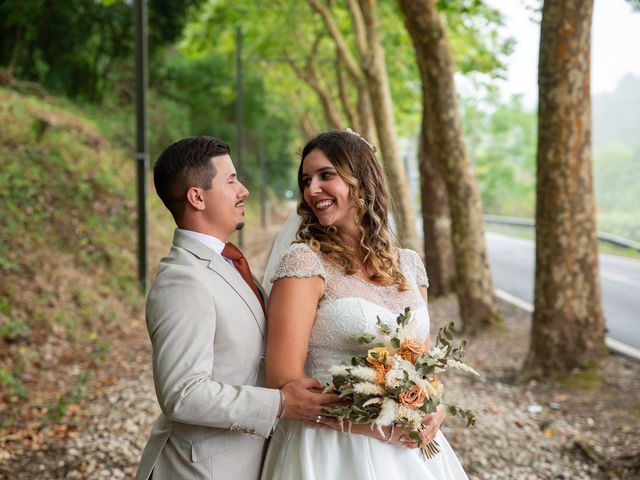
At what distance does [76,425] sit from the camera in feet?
21.7

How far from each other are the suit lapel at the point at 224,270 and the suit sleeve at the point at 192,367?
0.44 ft

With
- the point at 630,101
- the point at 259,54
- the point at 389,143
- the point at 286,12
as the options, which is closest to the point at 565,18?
the point at 389,143

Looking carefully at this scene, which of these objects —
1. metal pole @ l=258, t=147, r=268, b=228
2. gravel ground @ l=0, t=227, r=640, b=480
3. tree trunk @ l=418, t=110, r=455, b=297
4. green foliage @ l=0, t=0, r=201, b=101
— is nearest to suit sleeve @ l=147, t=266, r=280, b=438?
gravel ground @ l=0, t=227, r=640, b=480

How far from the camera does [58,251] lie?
481 inches

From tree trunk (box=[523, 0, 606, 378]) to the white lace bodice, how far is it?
5.37 m

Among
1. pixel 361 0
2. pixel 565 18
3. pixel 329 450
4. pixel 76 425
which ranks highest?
pixel 361 0

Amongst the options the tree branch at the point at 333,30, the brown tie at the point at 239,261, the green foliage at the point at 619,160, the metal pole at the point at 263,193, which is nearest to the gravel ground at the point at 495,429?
the brown tie at the point at 239,261

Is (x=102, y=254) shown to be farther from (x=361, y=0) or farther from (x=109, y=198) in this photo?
(x=361, y=0)

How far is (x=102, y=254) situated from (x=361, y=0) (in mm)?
8295

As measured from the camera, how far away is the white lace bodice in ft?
10.2

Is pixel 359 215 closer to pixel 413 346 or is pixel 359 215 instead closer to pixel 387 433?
pixel 413 346

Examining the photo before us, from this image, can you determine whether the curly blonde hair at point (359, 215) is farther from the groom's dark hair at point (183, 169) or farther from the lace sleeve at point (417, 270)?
the groom's dark hair at point (183, 169)

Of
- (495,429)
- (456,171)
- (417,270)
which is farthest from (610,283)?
(417,270)

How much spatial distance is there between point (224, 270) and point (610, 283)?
57.5 ft
